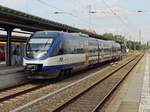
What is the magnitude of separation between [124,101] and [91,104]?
4.45 feet

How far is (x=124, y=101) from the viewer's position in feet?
30.9

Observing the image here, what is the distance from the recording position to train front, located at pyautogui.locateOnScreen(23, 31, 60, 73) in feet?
42.6

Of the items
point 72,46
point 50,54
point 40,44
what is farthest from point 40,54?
point 72,46

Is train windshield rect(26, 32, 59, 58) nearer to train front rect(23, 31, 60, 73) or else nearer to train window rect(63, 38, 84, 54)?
train front rect(23, 31, 60, 73)

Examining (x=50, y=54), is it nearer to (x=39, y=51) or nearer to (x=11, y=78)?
(x=39, y=51)

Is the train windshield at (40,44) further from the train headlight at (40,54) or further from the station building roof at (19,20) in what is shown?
the station building roof at (19,20)

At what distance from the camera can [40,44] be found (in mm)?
13594

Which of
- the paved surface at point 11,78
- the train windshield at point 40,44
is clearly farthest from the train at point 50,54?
the paved surface at point 11,78

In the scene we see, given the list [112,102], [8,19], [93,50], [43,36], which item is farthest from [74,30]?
[112,102]

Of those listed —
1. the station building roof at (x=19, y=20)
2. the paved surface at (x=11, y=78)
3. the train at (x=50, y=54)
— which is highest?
the station building roof at (x=19, y=20)

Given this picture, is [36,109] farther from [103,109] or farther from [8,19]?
[8,19]

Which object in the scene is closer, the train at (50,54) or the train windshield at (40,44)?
the train at (50,54)

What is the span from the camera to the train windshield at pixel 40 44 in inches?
523

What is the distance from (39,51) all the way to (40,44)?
47 centimetres
